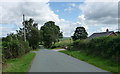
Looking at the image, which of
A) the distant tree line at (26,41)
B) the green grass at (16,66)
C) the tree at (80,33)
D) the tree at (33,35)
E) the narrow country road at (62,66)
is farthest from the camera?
the tree at (80,33)

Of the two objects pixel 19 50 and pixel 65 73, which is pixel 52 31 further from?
pixel 65 73

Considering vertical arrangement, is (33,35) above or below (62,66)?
above

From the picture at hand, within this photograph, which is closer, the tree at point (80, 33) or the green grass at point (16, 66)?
the green grass at point (16, 66)

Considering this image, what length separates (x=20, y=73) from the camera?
8117 mm

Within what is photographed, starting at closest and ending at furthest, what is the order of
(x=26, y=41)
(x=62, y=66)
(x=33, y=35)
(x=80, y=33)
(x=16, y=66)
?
(x=16, y=66) < (x=62, y=66) < (x=26, y=41) < (x=33, y=35) < (x=80, y=33)

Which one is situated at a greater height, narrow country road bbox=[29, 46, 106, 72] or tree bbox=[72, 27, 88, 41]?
tree bbox=[72, 27, 88, 41]

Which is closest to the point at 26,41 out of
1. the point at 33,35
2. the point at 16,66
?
the point at 16,66

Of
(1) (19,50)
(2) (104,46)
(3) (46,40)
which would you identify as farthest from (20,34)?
(2) (104,46)

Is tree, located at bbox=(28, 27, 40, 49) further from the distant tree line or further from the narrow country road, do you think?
the narrow country road

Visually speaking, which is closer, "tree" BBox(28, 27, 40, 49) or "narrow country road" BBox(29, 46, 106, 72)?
"narrow country road" BBox(29, 46, 106, 72)

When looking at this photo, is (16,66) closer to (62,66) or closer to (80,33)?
(62,66)

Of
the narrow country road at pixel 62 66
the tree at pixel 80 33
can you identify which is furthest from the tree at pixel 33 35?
the narrow country road at pixel 62 66

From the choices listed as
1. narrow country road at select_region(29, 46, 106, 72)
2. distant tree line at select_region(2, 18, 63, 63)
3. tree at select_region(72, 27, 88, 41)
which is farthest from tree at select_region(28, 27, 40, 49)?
narrow country road at select_region(29, 46, 106, 72)

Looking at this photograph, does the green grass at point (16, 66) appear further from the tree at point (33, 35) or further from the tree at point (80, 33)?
the tree at point (80, 33)
